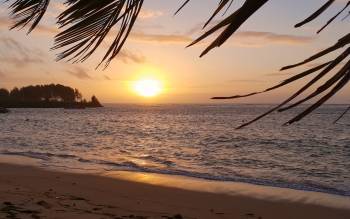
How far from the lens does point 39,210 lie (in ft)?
21.8

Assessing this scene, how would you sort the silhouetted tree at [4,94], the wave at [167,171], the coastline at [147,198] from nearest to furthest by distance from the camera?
the coastline at [147,198] < the wave at [167,171] < the silhouetted tree at [4,94]

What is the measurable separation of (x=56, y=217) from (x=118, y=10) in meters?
5.68

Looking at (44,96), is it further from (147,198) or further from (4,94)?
(147,198)

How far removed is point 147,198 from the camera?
9.75 m

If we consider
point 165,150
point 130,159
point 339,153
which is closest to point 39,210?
point 130,159

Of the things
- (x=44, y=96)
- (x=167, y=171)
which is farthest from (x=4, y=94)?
(x=167, y=171)

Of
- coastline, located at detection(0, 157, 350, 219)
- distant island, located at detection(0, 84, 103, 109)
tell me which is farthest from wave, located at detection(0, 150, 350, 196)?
distant island, located at detection(0, 84, 103, 109)

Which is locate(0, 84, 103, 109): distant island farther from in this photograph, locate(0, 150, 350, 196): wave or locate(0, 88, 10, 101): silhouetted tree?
locate(0, 150, 350, 196): wave

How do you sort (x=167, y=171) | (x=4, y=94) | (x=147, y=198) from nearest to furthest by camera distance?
(x=147, y=198), (x=167, y=171), (x=4, y=94)

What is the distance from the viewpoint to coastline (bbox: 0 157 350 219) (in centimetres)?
741

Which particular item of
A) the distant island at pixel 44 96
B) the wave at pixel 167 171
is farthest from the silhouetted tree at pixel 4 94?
the wave at pixel 167 171

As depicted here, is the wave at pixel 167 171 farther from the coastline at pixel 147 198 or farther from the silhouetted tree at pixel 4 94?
the silhouetted tree at pixel 4 94

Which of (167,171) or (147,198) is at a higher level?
(147,198)

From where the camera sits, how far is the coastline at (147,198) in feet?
24.3
